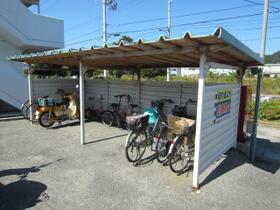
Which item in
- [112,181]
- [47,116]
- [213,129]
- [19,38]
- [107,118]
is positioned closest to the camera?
[112,181]

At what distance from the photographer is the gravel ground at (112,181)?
310 centimetres

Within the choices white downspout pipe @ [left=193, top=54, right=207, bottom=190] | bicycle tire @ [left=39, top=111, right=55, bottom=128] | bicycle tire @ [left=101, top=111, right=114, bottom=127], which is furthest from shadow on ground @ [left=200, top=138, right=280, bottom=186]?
bicycle tire @ [left=39, top=111, right=55, bottom=128]

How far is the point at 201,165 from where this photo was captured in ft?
11.7

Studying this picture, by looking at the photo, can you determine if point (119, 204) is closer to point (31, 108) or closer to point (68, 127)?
point (68, 127)

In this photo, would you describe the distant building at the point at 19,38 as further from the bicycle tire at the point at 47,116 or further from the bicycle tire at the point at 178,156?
the bicycle tire at the point at 178,156

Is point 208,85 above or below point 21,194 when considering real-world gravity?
above

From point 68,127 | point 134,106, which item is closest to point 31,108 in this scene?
point 68,127

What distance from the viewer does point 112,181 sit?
12.1 feet

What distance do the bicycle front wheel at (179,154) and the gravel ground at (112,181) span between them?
0.59 feet

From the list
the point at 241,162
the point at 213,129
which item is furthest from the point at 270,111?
the point at 213,129

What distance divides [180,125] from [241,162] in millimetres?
1759

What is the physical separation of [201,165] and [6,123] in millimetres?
7069

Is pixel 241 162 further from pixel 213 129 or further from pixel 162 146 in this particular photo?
pixel 162 146

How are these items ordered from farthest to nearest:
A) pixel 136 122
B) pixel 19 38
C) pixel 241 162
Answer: pixel 19 38 < pixel 241 162 < pixel 136 122
